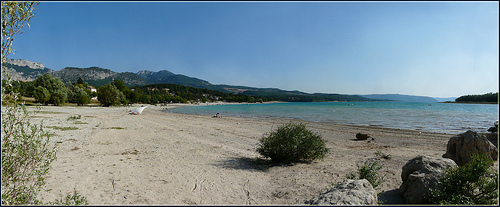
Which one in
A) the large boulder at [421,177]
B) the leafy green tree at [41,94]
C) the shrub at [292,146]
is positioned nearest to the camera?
the large boulder at [421,177]

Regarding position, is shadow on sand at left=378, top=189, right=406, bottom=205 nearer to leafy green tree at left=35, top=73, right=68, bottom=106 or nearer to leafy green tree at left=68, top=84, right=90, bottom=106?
leafy green tree at left=35, top=73, right=68, bottom=106

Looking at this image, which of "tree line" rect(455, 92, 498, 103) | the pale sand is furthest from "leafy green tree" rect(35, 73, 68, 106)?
"tree line" rect(455, 92, 498, 103)

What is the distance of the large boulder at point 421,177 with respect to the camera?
4473 mm

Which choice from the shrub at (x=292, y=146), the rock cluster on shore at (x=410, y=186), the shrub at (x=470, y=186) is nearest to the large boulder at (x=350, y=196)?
the rock cluster on shore at (x=410, y=186)

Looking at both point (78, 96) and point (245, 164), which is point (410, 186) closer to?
point (245, 164)

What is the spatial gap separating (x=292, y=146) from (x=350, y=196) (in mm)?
4263

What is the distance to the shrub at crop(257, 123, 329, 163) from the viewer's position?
26.4ft

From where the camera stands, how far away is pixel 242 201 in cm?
504

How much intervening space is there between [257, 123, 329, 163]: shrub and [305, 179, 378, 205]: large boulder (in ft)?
12.6

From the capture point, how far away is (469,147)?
670 cm

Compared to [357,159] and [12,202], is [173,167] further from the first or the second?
[357,159]

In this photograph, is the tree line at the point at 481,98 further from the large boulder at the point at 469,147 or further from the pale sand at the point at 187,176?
the pale sand at the point at 187,176

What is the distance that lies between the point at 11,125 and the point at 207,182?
4.10 meters

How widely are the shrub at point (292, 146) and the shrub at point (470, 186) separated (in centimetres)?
411
